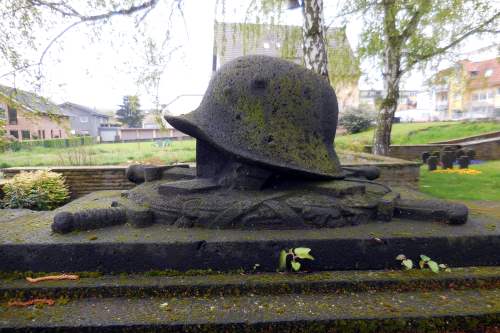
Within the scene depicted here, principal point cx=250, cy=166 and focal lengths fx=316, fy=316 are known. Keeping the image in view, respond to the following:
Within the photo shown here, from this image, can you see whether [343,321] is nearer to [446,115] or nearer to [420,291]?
[420,291]

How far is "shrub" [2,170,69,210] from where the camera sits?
577 cm

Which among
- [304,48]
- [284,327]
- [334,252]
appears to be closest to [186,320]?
[284,327]

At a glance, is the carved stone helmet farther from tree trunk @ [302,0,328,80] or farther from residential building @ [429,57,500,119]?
residential building @ [429,57,500,119]

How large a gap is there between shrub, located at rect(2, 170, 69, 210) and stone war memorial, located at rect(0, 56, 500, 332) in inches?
118

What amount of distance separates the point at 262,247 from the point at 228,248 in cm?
28

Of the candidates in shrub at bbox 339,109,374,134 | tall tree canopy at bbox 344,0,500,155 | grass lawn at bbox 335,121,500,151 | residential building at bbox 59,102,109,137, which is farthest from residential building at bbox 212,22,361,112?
residential building at bbox 59,102,109,137

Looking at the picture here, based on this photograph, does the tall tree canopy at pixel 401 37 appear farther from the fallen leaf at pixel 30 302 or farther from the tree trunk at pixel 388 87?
the fallen leaf at pixel 30 302

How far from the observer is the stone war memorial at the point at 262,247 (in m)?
2.22

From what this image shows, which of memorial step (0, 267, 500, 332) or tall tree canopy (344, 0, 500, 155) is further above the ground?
tall tree canopy (344, 0, 500, 155)

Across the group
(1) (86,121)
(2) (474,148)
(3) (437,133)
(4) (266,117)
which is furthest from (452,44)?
(1) (86,121)

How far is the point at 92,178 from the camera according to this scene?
6.78 metres

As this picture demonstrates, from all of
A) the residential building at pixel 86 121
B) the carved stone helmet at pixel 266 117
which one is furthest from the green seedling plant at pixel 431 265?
the residential building at pixel 86 121

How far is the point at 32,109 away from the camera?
712cm

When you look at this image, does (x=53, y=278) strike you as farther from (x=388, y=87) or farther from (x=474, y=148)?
(x=474, y=148)
